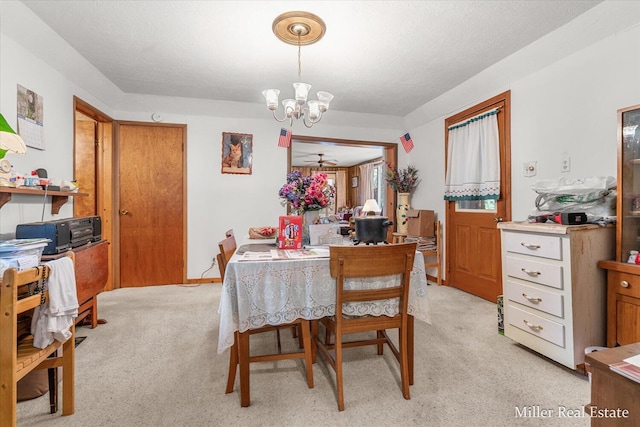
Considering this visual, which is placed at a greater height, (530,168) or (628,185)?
(530,168)

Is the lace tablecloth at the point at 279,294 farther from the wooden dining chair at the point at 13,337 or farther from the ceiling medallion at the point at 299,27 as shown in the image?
the ceiling medallion at the point at 299,27

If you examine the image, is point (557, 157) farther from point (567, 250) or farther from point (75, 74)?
point (75, 74)

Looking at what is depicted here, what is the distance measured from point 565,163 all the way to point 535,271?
1065 mm

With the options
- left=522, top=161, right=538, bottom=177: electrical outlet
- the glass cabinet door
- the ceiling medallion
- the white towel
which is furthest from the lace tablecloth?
left=522, top=161, right=538, bottom=177: electrical outlet

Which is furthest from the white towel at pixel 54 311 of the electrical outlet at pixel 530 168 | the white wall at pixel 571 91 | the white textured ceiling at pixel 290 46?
the electrical outlet at pixel 530 168

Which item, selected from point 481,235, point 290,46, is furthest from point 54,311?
point 481,235

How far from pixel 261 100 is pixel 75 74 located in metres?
1.84

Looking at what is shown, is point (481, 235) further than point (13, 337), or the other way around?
point (481, 235)

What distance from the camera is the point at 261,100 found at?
12.1ft

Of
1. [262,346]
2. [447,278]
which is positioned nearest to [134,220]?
[262,346]

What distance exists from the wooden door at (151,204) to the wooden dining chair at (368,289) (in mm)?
3008

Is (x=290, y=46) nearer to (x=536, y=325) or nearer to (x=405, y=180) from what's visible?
(x=405, y=180)

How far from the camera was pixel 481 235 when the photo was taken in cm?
324

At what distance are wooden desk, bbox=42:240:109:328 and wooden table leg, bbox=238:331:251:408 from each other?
140 cm
